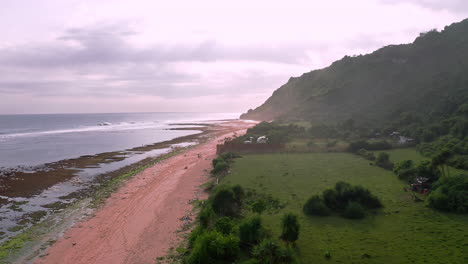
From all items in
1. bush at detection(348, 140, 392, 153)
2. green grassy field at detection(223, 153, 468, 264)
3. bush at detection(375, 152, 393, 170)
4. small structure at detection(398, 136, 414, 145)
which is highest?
small structure at detection(398, 136, 414, 145)

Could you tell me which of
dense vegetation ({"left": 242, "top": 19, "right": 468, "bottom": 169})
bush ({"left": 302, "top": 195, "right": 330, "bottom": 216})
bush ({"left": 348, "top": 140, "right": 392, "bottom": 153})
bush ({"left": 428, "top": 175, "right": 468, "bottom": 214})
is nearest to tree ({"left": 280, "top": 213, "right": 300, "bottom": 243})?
bush ({"left": 302, "top": 195, "right": 330, "bottom": 216})

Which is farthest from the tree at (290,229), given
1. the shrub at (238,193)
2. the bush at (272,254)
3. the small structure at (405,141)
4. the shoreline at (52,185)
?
the small structure at (405,141)

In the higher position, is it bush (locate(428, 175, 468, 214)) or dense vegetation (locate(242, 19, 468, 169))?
dense vegetation (locate(242, 19, 468, 169))

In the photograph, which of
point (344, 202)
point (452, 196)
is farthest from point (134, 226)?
point (452, 196)

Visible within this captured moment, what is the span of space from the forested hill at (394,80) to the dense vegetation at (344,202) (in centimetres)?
4672

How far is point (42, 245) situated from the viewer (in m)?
16.6

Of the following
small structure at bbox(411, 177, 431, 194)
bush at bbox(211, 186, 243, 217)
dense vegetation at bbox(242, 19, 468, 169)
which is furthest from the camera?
dense vegetation at bbox(242, 19, 468, 169)

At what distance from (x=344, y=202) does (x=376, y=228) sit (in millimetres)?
3263

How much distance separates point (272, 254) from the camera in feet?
38.6

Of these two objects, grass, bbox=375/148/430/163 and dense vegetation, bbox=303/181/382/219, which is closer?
dense vegetation, bbox=303/181/382/219

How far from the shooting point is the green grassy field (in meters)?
12.6

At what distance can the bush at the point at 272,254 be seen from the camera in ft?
37.9

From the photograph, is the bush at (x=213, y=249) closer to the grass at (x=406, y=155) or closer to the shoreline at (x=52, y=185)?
the shoreline at (x=52, y=185)

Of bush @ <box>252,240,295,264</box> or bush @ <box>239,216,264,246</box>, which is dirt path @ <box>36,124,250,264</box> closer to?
bush @ <box>239,216,264,246</box>
